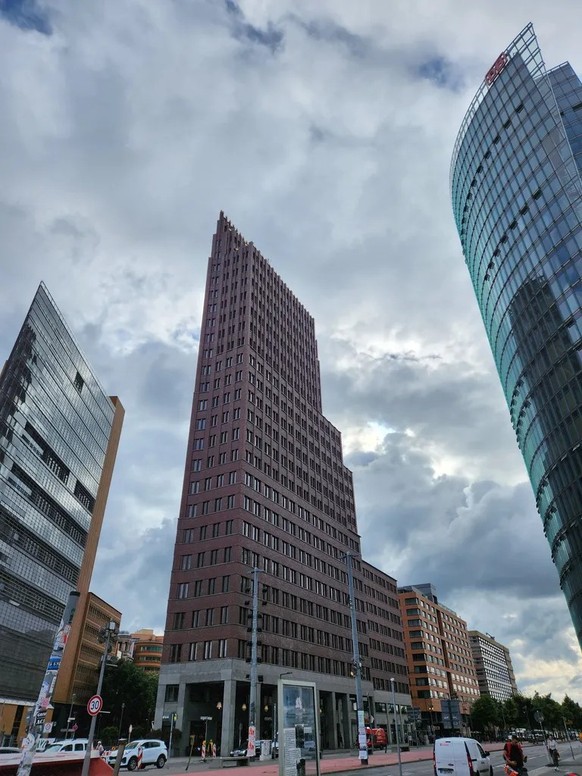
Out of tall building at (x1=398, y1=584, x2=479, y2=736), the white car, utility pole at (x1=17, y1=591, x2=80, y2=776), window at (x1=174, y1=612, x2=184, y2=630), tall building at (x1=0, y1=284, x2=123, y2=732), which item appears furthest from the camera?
tall building at (x1=398, y1=584, x2=479, y2=736)

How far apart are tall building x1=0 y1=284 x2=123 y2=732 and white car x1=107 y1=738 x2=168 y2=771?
4354cm

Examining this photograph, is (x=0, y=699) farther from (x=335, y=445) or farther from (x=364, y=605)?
(x=335, y=445)

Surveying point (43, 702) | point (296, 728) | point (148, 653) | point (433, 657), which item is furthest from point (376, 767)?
point (148, 653)

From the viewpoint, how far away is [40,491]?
83875 millimetres

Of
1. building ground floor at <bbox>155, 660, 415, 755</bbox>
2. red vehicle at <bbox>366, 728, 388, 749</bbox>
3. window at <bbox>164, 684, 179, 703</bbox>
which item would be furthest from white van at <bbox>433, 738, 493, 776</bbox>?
window at <bbox>164, 684, 179, 703</bbox>

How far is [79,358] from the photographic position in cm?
10212

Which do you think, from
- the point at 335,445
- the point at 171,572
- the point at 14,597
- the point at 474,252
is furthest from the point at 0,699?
the point at 474,252

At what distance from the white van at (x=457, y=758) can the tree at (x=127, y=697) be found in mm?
89397

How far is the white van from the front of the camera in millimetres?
20344

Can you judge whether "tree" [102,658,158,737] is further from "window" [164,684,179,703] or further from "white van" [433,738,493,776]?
"white van" [433,738,493,776]

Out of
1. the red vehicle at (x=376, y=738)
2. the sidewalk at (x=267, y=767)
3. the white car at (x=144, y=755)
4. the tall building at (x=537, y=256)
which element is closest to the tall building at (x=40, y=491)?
the white car at (x=144, y=755)

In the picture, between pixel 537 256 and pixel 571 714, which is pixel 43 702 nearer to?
pixel 537 256

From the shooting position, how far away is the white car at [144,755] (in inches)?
1435

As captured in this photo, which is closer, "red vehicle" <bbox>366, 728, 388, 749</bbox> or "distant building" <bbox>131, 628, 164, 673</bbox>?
"red vehicle" <bbox>366, 728, 388, 749</bbox>
